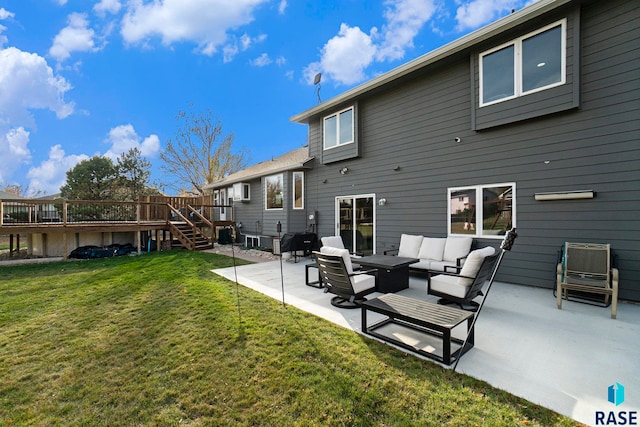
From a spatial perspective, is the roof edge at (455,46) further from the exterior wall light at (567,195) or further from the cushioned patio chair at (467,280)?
the cushioned patio chair at (467,280)

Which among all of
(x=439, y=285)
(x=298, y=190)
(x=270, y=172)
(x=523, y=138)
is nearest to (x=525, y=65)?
(x=523, y=138)

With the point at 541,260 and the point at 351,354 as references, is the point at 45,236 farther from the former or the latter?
the point at 541,260

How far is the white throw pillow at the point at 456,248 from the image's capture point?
6055 millimetres

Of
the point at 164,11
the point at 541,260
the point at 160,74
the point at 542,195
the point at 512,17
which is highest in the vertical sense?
the point at 160,74

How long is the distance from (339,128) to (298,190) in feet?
9.50

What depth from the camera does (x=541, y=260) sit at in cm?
541

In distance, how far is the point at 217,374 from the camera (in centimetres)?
264

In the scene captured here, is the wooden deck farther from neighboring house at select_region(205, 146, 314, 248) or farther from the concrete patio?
the concrete patio

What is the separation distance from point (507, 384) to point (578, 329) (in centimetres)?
206

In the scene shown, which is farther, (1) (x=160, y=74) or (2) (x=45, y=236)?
(1) (x=160, y=74)

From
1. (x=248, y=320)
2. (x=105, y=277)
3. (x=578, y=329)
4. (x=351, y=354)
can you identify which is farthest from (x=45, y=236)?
(x=578, y=329)

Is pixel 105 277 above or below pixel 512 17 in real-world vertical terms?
below

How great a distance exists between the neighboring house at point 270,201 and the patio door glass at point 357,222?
1.50 metres

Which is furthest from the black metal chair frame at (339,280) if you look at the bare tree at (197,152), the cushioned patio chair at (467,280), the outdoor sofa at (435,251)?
the bare tree at (197,152)
